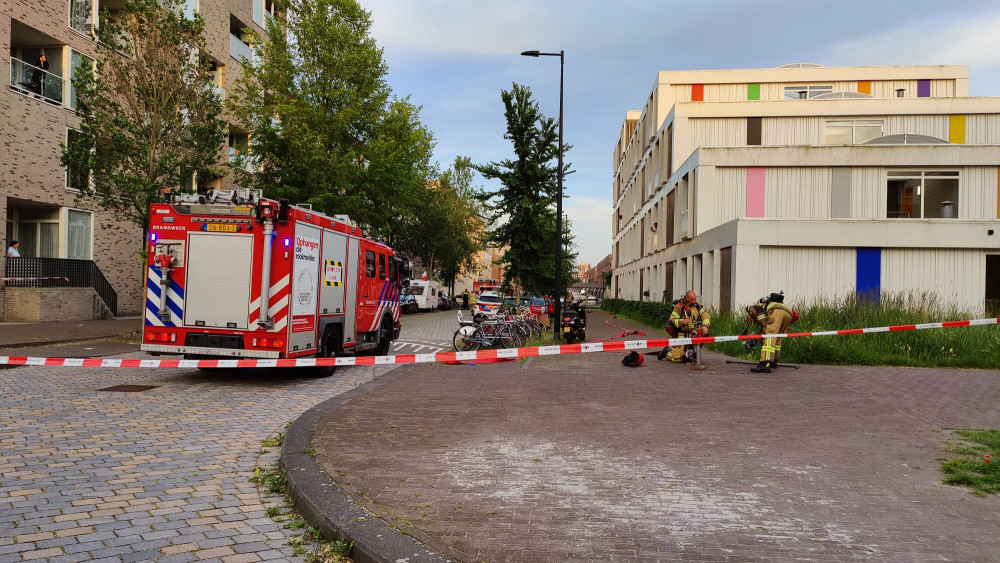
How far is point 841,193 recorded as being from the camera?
2133 centimetres

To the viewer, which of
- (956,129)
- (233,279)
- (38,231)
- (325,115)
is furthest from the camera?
(956,129)

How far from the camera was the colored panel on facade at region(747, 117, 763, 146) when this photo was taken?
97.1 ft

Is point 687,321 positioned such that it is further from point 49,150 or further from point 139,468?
point 49,150

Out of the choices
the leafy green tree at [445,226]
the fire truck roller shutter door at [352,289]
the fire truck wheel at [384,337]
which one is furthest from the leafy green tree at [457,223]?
the fire truck roller shutter door at [352,289]

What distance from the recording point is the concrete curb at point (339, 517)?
11.2 feet

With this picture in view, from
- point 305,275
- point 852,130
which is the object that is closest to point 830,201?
point 852,130

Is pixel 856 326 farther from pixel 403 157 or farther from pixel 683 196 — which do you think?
pixel 403 157

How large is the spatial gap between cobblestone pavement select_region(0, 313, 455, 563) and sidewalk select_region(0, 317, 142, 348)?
193 inches

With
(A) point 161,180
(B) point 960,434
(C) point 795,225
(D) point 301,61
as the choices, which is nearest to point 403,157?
(D) point 301,61

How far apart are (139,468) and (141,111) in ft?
43.7

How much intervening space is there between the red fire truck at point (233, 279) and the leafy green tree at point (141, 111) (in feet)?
21.7

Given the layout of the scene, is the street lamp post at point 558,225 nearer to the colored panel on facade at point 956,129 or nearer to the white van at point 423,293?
the colored panel on facade at point 956,129

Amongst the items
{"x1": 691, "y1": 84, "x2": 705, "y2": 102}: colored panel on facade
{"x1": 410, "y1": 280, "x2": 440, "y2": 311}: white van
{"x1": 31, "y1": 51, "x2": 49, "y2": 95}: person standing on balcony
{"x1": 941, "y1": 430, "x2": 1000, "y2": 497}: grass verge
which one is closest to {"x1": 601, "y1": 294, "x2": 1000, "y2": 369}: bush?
{"x1": 941, "y1": 430, "x2": 1000, "y2": 497}: grass verge

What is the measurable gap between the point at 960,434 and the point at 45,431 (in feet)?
29.1
